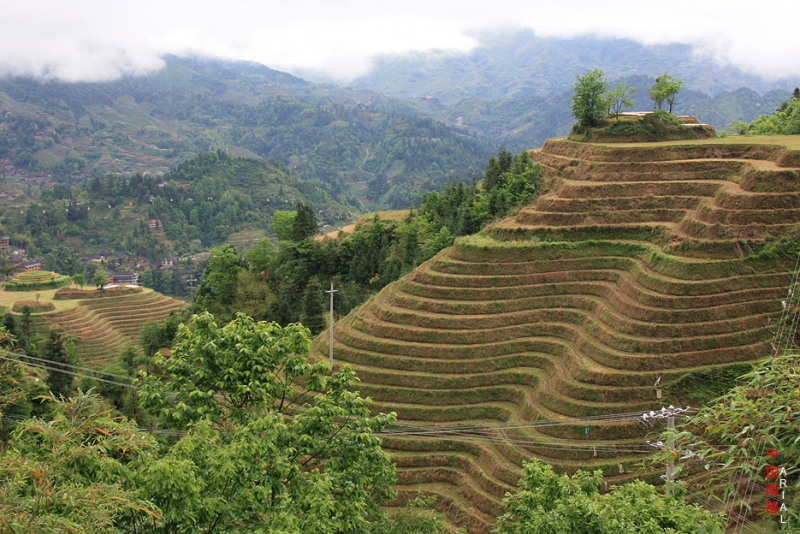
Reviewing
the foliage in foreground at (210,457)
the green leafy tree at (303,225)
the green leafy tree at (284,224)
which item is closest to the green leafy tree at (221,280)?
the green leafy tree at (284,224)

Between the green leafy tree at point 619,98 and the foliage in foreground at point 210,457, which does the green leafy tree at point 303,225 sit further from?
the foliage in foreground at point 210,457

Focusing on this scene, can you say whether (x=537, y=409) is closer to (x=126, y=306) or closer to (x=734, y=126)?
(x=734, y=126)

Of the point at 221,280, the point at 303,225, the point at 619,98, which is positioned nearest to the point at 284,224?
the point at 303,225

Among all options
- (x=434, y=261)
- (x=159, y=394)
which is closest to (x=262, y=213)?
(x=434, y=261)

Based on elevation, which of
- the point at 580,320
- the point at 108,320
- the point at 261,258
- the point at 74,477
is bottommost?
the point at 108,320

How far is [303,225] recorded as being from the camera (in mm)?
59812

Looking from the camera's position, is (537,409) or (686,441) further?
(537,409)

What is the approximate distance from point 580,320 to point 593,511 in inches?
827

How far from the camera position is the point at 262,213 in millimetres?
151125

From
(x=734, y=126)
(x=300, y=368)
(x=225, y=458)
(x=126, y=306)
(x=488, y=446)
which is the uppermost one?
(x=734, y=126)

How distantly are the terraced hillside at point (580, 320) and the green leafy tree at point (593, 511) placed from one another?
12.2m

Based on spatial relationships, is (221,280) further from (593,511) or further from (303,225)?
(593,511)

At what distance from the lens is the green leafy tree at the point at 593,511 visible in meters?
13.1

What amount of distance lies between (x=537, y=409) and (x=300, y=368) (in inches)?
686
